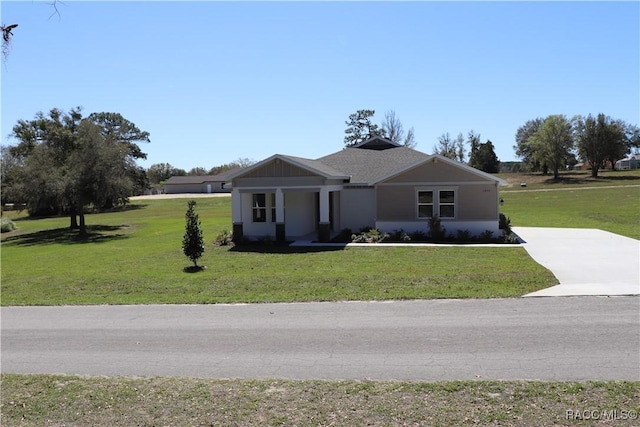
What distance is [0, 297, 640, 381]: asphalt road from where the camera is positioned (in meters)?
6.99

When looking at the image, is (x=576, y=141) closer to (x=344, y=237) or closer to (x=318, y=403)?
(x=344, y=237)

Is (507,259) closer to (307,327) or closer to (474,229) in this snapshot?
(474,229)

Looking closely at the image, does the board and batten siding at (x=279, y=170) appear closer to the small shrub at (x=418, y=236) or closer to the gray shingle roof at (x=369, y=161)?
the gray shingle roof at (x=369, y=161)

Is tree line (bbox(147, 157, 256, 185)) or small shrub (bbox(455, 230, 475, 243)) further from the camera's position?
tree line (bbox(147, 157, 256, 185))

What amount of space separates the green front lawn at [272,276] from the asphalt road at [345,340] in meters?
1.27

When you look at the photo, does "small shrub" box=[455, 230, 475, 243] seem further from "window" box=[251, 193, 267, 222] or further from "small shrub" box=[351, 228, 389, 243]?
"window" box=[251, 193, 267, 222]

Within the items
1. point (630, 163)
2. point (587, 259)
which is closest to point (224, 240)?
point (587, 259)

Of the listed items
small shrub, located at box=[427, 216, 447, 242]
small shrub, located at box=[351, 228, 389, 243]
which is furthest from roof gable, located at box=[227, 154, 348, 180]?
small shrub, located at box=[427, 216, 447, 242]

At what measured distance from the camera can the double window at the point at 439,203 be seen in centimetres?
2464

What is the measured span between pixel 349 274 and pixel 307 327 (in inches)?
233

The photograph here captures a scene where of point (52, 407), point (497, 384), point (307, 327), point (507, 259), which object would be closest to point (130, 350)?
point (52, 407)

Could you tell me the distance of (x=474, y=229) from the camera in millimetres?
24172

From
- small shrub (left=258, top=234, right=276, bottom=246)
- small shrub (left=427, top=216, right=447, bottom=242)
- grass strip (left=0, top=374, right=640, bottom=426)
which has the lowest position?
grass strip (left=0, top=374, right=640, bottom=426)

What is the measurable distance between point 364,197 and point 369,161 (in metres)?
4.06
